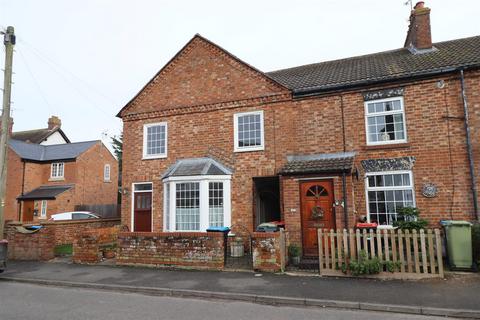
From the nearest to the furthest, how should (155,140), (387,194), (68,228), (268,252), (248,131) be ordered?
(268,252) < (387,194) < (248,131) < (155,140) < (68,228)

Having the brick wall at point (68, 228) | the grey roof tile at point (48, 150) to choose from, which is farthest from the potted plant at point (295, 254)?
the grey roof tile at point (48, 150)

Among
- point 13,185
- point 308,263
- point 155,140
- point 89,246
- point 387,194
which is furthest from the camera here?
point 13,185

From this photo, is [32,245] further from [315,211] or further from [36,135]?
[36,135]

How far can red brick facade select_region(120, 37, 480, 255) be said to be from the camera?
1090cm

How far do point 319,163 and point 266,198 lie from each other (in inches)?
137

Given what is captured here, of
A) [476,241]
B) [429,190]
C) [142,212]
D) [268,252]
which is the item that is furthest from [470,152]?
[142,212]

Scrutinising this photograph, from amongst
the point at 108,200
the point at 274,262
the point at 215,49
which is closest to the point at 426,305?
the point at 274,262

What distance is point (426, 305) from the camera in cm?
623

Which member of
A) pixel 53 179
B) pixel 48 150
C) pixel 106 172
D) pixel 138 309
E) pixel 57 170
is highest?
pixel 48 150

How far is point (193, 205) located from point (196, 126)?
3480 mm

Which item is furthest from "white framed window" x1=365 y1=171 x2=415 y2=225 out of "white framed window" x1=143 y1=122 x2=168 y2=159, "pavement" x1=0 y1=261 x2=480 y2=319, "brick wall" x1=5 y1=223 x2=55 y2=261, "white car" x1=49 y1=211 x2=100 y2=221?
"white car" x1=49 y1=211 x2=100 y2=221

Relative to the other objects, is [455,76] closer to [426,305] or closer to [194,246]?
[426,305]

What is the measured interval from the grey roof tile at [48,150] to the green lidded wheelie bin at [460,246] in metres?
25.3

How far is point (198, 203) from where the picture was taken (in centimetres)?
1312
